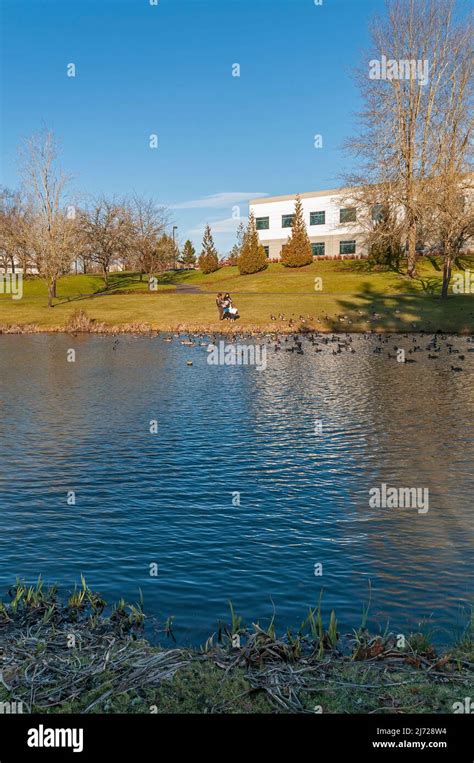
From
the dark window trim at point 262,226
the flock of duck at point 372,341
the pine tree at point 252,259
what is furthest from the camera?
the dark window trim at point 262,226

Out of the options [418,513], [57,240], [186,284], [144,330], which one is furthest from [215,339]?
[186,284]

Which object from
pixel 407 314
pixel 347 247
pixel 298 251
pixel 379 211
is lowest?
pixel 407 314

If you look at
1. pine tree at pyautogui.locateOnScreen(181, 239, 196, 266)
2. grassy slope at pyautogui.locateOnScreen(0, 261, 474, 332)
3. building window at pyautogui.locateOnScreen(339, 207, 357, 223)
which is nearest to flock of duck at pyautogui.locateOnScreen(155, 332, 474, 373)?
grassy slope at pyautogui.locateOnScreen(0, 261, 474, 332)

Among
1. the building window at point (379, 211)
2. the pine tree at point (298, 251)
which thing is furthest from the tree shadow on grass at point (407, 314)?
the pine tree at point (298, 251)

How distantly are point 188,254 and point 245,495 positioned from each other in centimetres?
14602

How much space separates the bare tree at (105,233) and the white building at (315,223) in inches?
1090

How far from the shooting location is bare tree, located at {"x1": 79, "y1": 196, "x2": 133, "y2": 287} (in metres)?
88.4

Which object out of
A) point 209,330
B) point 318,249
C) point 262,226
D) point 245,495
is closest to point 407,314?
point 209,330

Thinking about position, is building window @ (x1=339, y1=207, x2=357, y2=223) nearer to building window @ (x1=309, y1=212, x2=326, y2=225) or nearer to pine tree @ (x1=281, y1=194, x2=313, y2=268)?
building window @ (x1=309, y1=212, x2=326, y2=225)

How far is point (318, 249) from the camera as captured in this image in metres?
105

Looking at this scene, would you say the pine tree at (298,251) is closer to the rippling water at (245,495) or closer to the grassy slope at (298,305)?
the grassy slope at (298,305)

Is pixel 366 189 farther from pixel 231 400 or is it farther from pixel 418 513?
pixel 418 513

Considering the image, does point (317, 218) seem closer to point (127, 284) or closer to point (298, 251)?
point (298, 251)

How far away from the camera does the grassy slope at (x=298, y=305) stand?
2109 inches
